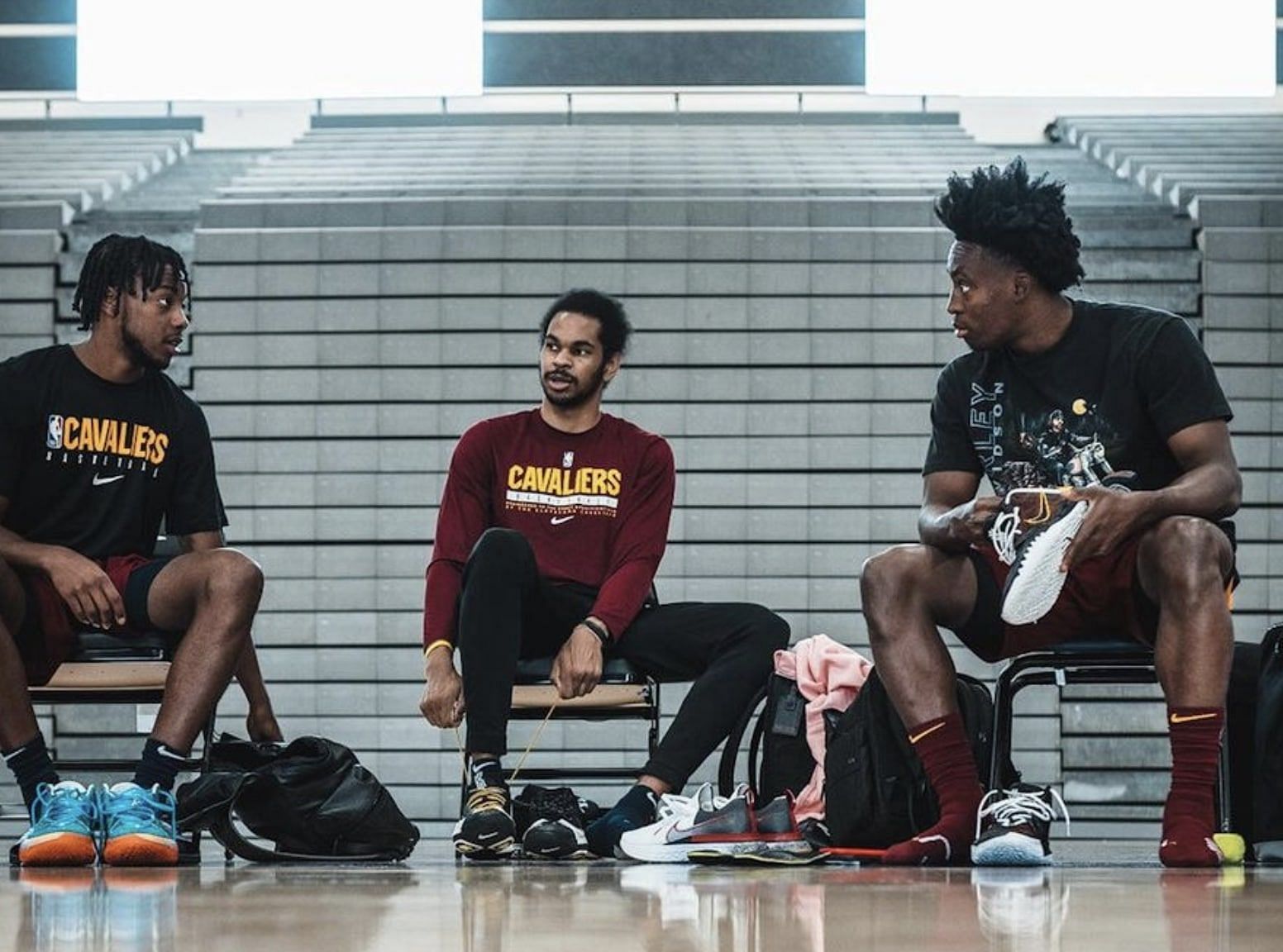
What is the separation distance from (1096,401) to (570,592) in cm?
95

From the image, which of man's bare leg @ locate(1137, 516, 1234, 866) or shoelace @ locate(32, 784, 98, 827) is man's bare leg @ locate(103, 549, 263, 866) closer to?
shoelace @ locate(32, 784, 98, 827)

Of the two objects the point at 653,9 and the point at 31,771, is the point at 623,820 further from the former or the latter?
the point at 653,9

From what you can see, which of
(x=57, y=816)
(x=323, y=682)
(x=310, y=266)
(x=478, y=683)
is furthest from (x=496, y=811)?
(x=310, y=266)

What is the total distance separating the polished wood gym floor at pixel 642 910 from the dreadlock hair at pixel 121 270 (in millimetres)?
1073

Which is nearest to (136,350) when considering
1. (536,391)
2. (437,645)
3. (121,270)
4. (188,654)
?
(121,270)

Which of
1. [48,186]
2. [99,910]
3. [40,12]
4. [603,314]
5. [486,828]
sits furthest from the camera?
[40,12]

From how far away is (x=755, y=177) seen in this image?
21.9 ft

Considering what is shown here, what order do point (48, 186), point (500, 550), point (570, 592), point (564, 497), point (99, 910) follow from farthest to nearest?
point (48, 186) → point (564, 497) → point (570, 592) → point (500, 550) → point (99, 910)

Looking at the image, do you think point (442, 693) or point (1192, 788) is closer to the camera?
point (1192, 788)

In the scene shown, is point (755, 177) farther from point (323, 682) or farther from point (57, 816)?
point (57, 816)

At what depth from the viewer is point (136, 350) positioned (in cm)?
309

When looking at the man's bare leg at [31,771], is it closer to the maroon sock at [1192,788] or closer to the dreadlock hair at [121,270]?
the dreadlock hair at [121,270]

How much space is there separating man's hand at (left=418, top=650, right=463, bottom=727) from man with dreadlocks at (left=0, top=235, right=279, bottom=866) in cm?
31

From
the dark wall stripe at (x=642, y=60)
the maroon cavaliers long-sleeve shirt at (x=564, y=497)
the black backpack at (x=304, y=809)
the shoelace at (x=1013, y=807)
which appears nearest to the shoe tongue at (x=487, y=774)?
the black backpack at (x=304, y=809)
